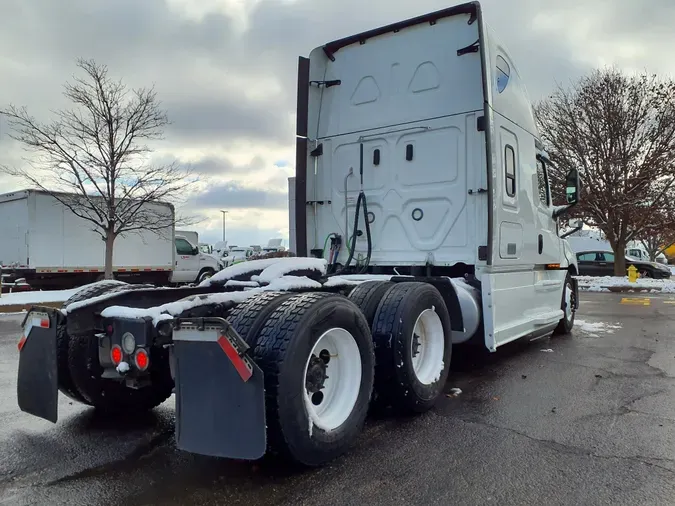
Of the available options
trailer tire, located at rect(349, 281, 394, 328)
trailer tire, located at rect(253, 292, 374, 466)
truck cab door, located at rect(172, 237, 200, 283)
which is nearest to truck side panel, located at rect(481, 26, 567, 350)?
trailer tire, located at rect(349, 281, 394, 328)

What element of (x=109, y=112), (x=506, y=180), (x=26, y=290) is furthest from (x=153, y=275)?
(x=506, y=180)

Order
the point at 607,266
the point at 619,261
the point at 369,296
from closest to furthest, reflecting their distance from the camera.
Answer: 1. the point at 369,296
2. the point at 619,261
3. the point at 607,266

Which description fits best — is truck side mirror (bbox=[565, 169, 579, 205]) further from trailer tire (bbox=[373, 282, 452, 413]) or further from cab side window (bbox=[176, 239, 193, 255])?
cab side window (bbox=[176, 239, 193, 255])

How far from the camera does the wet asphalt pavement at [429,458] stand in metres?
2.97

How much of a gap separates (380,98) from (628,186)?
20.4m

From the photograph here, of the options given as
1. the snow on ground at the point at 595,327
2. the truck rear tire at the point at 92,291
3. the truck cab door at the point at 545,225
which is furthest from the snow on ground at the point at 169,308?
the snow on ground at the point at 595,327

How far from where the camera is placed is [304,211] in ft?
21.9

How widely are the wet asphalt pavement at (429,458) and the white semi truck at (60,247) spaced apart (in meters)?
12.7

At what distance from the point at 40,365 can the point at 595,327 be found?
29.3 feet

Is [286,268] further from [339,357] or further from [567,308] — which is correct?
[567,308]

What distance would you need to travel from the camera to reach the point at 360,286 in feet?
15.0

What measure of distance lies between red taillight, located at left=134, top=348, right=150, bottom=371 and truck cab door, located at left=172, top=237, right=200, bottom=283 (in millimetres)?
19013

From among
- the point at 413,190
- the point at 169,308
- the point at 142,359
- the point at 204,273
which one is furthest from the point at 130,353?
the point at 204,273

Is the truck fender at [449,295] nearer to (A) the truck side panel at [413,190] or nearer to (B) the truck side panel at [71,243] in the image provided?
(A) the truck side panel at [413,190]
